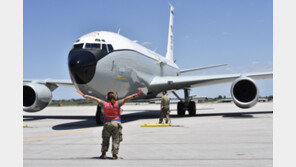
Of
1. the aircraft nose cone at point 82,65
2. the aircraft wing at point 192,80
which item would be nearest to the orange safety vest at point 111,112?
the aircraft nose cone at point 82,65

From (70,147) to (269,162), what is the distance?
14.8 feet

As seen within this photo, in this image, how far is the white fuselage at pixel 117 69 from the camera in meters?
12.9

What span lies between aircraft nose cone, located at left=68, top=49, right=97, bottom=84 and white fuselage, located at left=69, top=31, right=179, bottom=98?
0.20 metres

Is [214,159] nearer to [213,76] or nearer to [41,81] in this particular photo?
[213,76]

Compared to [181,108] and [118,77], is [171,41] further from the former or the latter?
[118,77]

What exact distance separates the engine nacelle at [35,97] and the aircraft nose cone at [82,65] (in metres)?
5.18

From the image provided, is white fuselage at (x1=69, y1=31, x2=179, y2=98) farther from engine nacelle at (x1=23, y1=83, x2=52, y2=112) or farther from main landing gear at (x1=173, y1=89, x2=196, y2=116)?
engine nacelle at (x1=23, y1=83, x2=52, y2=112)

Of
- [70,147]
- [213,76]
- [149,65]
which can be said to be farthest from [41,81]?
[70,147]

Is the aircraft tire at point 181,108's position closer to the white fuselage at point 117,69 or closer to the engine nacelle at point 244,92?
the white fuselage at point 117,69

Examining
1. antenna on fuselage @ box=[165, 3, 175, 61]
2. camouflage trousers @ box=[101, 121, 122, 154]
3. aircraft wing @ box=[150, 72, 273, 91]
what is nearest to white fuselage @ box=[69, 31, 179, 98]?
aircraft wing @ box=[150, 72, 273, 91]

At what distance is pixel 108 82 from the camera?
13.3m

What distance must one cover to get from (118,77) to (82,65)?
227cm

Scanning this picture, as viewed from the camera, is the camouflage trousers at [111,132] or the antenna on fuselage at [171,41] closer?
the camouflage trousers at [111,132]

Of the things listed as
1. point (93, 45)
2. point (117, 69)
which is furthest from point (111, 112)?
Answer: point (117, 69)
